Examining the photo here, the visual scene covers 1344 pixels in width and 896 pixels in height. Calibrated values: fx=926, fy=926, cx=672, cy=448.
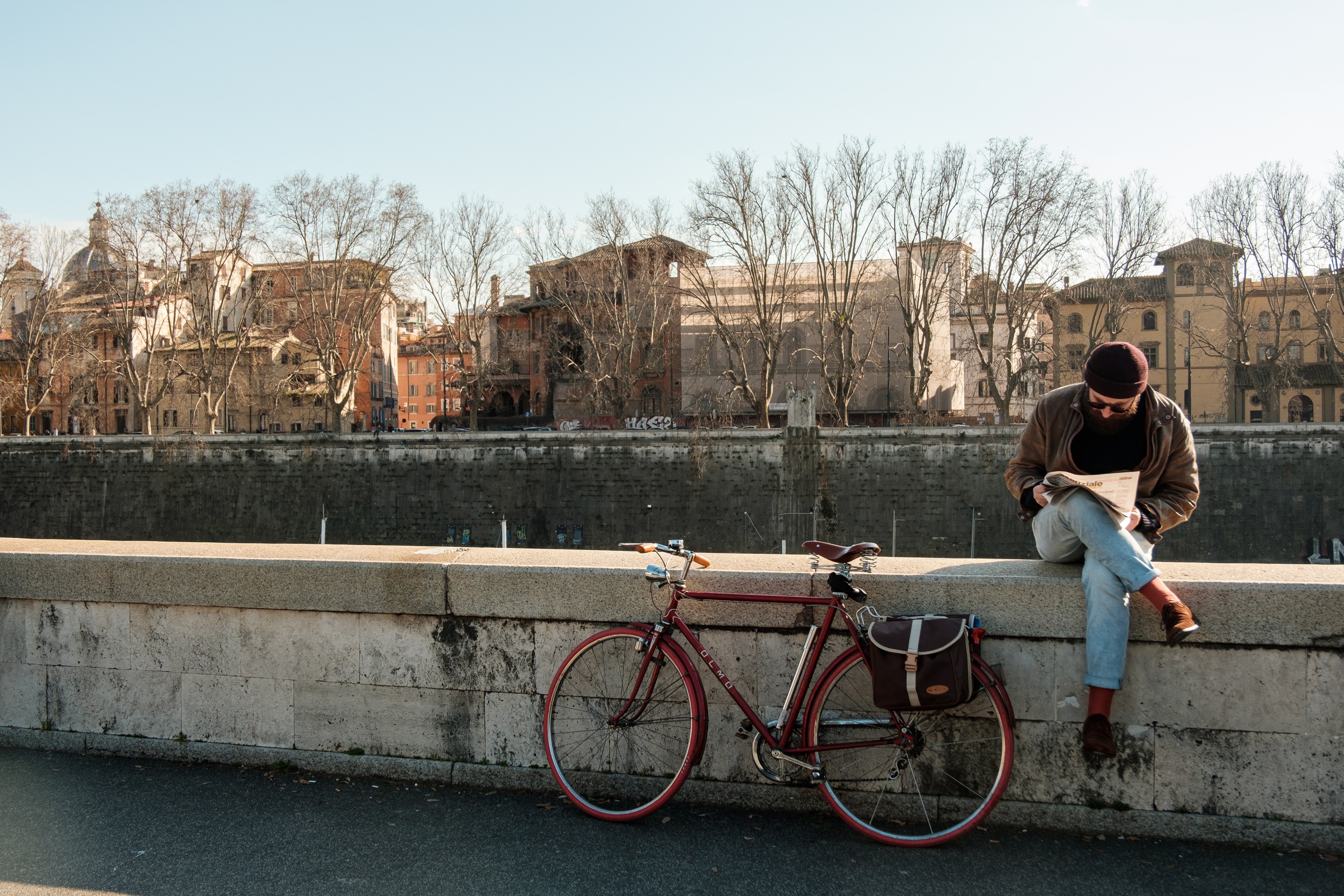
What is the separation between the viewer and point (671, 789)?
10.4ft

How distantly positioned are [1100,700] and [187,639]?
351 cm

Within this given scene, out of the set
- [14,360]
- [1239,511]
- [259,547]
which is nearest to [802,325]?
[1239,511]

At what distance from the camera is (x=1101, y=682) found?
9.70ft

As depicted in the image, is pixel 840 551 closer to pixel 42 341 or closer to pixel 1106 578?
pixel 1106 578

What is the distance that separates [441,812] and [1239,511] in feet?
A: 92.7

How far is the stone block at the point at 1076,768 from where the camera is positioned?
3.08 metres

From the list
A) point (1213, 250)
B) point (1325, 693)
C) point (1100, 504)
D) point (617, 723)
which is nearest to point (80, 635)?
point (617, 723)

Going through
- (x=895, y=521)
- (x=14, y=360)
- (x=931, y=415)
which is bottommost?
(x=895, y=521)

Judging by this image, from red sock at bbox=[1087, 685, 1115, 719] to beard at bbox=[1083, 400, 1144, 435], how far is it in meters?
0.90

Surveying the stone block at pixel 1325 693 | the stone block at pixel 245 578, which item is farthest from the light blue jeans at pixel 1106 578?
the stone block at pixel 245 578

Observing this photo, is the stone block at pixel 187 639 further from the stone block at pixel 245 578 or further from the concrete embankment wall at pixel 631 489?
the concrete embankment wall at pixel 631 489

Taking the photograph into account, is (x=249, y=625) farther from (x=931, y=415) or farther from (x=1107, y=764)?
(x=931, y=415)

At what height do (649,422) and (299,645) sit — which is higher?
(649,422)

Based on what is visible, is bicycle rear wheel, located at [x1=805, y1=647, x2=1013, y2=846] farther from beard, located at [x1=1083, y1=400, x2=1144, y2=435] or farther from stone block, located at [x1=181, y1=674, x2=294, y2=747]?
stone block, located at [x1=181, y1=674, x2=294, y2=747]
